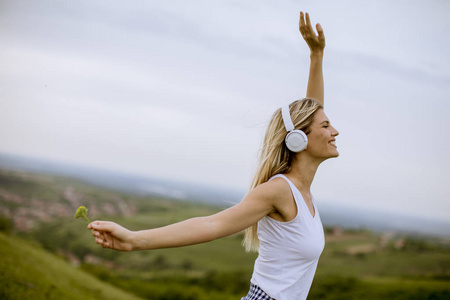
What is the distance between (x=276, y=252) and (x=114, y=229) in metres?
0.84

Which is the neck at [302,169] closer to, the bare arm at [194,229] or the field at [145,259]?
the bare arm at [194,229]

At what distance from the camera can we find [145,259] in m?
4.99

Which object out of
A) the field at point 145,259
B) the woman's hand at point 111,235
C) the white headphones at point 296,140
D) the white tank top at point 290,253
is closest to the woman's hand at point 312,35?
the white headphones at point 296,140

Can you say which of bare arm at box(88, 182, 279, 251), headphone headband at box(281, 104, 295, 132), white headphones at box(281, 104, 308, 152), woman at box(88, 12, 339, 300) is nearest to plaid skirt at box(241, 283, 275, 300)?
woman at box(88, 12, 339, 300)

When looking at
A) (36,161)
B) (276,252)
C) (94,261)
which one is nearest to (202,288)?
(94,261)

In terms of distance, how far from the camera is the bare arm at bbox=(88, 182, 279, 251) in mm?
1615

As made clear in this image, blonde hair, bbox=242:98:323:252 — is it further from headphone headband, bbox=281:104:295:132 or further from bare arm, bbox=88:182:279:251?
bare arm, bbox=88:182:279:251

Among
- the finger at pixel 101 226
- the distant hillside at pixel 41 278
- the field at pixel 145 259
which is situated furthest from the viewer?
the field at pixel 145 259

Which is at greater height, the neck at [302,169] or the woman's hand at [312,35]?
the woman's hand at [312,35]

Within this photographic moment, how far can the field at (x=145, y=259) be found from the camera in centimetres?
392

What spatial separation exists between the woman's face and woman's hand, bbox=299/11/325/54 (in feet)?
2.58

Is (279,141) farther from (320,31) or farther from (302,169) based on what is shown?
(320,31)

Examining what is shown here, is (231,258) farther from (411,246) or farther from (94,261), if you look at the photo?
(411,246)

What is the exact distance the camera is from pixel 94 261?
484cm
